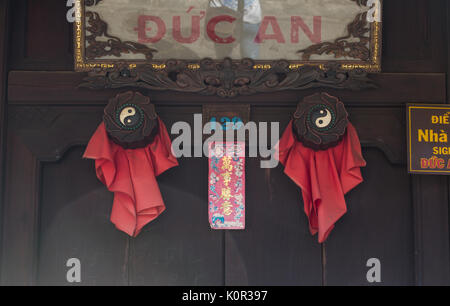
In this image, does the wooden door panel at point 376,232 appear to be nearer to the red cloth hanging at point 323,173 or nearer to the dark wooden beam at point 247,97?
the red cloth hanging at point 323,173

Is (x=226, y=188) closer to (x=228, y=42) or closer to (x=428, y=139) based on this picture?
(x=228, y=42)

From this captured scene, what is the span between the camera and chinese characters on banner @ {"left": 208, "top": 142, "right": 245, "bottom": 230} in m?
3.11

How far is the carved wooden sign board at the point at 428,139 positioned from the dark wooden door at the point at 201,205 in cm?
8

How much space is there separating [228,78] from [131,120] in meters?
0.73

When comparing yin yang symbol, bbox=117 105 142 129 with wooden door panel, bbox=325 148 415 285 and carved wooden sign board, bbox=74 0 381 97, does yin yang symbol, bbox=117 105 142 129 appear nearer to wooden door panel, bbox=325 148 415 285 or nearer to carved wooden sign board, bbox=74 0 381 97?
carved wooden sign board, bbox=74 0 381 97

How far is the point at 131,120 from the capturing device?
9.87 feet

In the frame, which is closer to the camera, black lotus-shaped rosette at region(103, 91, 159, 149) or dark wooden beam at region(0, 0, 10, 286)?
black lotus-shaped rosette at region(103, 91, 159, 149)

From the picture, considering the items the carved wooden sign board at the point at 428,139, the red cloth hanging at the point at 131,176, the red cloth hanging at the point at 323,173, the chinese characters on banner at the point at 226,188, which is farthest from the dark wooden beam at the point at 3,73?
the carved wooden sign board at the point at 428,139

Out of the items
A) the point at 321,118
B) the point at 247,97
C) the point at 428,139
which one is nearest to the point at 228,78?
the point at 247,97

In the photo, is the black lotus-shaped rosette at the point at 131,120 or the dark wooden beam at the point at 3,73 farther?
the dark wooden beam at the point at 3,73

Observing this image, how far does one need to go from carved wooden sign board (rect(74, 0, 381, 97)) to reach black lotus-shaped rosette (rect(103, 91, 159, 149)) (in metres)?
0.15

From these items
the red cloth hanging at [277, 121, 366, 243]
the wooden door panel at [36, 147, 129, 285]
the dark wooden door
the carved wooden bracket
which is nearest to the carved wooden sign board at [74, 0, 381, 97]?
the carved wooden bracket

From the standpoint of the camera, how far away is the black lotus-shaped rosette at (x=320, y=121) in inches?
118

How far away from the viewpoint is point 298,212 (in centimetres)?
315
